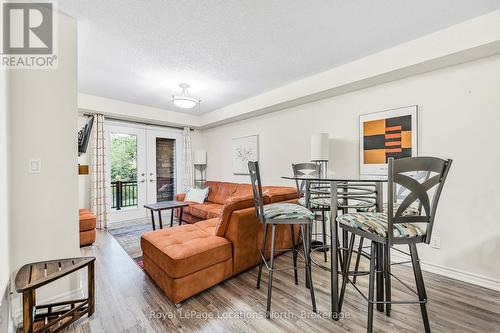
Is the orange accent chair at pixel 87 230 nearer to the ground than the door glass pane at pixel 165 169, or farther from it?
nearer to the ground

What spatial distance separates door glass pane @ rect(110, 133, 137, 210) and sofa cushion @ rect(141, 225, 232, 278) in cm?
300

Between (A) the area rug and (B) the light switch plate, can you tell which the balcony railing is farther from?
(B) the light switch plate

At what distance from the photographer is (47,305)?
1.66 m

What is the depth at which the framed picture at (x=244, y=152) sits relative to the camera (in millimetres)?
4547

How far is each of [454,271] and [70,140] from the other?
384 centimetres

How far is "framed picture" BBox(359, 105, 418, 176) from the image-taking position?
101 inches

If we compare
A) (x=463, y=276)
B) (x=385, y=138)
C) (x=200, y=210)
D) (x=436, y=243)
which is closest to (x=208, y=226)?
(x=200, y=210)

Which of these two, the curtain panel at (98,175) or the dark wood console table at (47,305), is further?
the curtain panel at (98,175)

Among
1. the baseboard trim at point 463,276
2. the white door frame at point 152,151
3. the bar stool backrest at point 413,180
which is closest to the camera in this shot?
the bar stool backrest at point 413,180

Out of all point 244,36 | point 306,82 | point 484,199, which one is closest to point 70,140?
point 244,36

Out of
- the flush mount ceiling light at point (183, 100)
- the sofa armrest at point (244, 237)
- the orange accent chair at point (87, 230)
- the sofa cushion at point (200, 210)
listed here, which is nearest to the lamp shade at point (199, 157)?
the sofa cushion at point (200, 210)

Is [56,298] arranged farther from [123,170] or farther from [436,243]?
[436,243]

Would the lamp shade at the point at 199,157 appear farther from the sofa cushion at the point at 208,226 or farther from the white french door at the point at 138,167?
the sofa cushion at the point at 208,226

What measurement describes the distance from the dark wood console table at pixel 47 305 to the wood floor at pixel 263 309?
0.13 metres
